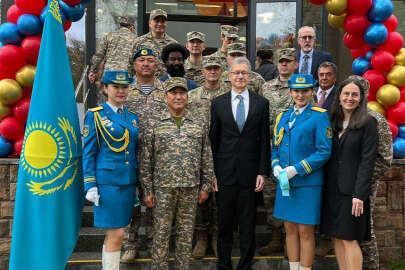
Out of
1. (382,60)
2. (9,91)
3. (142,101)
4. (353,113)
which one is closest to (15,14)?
(9,91)

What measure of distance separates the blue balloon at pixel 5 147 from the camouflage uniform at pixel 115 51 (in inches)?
65.2

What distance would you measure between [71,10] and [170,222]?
2404mm

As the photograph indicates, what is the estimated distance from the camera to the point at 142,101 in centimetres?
457

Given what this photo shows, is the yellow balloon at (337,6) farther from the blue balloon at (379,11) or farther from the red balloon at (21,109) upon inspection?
the red balloon at (21,109)

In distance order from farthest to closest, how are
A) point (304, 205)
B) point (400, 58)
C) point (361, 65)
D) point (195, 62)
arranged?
point (195, 62), point (361, 65), point (400, 58), point (304, 205)

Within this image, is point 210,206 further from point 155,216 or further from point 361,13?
point 361,13

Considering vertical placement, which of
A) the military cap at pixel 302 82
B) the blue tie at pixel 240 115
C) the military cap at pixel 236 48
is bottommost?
the blue tie at pixel 240 115

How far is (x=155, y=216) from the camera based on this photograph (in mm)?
4172

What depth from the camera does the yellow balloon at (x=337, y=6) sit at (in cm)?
512

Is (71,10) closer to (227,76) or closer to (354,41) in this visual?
(227,76)

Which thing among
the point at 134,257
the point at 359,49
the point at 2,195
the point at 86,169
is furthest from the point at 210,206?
the point at 359,49

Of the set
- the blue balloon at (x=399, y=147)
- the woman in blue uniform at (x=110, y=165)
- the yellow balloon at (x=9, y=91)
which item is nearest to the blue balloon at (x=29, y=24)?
the yellow balloon at (x=9, y=91)

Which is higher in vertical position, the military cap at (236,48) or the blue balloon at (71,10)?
the blue balloon at (71,10)

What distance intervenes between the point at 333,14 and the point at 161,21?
1.99m
